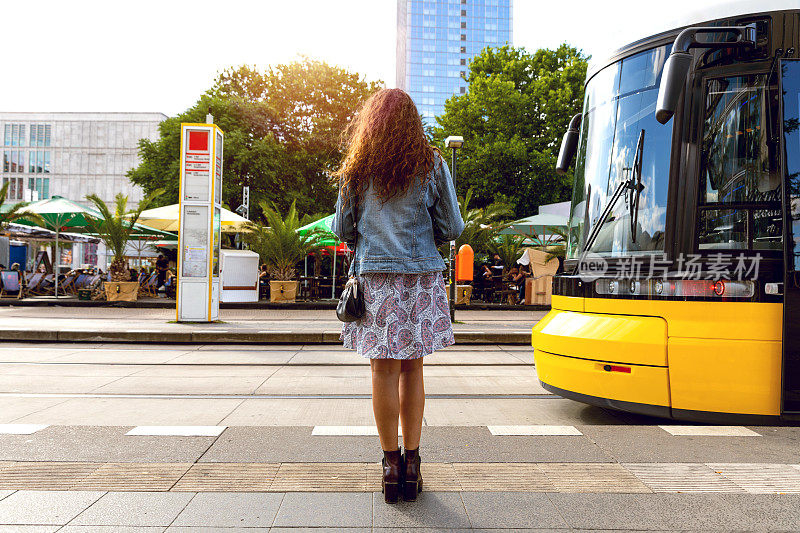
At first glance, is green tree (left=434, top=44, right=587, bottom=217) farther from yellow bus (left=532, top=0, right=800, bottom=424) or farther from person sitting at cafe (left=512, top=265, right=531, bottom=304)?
yellow bus (left=532, top=0, right=800, bottom=424)

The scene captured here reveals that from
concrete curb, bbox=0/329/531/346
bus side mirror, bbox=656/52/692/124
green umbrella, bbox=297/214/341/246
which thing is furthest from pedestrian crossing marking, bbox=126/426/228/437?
green umbrella, bbox=297/214/341/246

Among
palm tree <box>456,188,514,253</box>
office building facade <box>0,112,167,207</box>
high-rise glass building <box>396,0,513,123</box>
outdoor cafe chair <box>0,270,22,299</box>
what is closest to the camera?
palm tree <box>456,188,514,253</box>

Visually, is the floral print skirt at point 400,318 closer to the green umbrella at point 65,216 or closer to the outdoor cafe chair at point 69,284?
the green umbrella at point 65,216

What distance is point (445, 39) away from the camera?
118 m

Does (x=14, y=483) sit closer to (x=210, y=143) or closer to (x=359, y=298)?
(x=359, y=298)

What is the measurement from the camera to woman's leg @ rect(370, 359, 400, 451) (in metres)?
2.73

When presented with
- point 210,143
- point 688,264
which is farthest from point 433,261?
point 210,143

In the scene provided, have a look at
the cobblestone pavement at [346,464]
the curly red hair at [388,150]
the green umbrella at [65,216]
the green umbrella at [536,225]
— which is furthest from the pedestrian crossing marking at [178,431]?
the green umbrella at [536,225]

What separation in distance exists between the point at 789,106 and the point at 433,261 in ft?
8.97

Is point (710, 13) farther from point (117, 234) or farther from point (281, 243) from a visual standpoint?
point (117, 234)

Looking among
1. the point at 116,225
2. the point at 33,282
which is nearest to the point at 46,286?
the point at 33,282

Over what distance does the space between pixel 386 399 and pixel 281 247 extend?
1433cm

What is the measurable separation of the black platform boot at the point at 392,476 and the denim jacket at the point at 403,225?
82 centimetres

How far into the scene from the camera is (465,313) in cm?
1591
